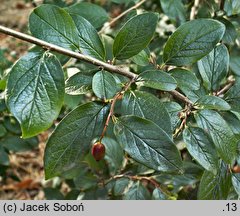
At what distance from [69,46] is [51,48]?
0.05 meters

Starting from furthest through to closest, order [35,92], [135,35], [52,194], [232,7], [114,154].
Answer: [52,194] < [114,154] < [232,7] < [135,35] < [35,92]

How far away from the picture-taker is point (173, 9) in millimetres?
1301

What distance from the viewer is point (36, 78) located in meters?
0.84

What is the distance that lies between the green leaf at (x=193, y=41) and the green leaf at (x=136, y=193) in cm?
41

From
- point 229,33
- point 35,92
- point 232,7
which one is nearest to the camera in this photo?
point 35,92

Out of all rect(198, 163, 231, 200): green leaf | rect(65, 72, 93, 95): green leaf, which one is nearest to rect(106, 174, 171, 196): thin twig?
rect(198, 163, 231, 200): green leaf

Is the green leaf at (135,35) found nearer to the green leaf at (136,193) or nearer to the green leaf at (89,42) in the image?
the green leaf at (89,42)

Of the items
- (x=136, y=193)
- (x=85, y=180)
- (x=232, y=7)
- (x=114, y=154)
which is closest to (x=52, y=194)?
(x=85, y=180)

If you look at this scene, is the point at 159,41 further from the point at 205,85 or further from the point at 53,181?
the point at 53,181

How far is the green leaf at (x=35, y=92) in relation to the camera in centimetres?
80

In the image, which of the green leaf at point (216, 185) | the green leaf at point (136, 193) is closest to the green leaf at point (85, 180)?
the green leaf at point (136, 193)

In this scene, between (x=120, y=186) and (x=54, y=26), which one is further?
(x=120, y=186)

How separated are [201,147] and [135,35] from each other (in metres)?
0.26

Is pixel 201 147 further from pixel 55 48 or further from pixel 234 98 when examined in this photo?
pixel 55 48
